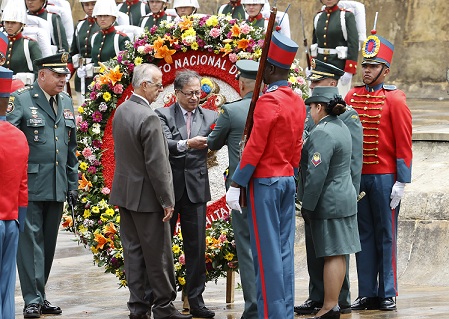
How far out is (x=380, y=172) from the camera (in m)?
11.1

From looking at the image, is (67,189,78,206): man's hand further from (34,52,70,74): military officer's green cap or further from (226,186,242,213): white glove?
(226,186,242,213): white glove

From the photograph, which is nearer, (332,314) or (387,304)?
(332,314)

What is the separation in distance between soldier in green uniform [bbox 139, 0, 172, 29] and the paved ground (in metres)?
5.22

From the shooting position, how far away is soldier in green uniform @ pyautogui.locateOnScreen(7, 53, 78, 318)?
35.1 feet

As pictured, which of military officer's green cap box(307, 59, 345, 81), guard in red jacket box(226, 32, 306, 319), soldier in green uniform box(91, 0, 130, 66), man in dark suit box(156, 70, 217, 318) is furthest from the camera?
soldier in green uniform box(91, 0, 130, 66)

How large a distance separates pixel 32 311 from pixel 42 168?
1061 mm

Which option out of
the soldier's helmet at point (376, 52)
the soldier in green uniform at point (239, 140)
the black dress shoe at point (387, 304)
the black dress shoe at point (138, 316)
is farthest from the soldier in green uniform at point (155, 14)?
the black dress shoe at point (138, 316)

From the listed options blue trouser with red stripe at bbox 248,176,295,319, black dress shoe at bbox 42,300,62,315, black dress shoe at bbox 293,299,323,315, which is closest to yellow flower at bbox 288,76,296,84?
blue trouser with red stripe at bbox 248,176,295,319

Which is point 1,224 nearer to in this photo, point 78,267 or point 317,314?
point 317,314

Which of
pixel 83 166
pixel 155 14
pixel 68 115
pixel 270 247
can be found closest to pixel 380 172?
pixel 270 247

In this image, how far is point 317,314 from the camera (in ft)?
34.2

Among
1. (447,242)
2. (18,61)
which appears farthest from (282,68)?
(18,61)

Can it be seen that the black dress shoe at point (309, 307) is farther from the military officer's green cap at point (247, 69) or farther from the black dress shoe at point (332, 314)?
the military officer's green cap at point (247, 69)

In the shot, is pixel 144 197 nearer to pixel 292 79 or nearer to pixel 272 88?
pixel 272 88
